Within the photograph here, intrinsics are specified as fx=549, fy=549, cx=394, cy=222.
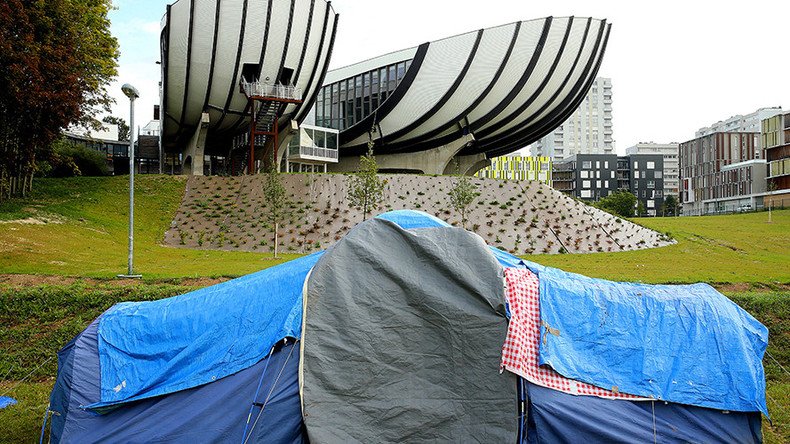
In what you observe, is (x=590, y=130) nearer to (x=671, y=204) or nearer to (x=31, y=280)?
(x=671, y=204)

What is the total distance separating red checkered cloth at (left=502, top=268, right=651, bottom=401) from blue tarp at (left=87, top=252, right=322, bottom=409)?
2067mm

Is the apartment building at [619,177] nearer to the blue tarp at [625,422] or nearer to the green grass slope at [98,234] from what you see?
the green grass slope at [98,234]

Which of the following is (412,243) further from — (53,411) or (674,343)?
(53,411)

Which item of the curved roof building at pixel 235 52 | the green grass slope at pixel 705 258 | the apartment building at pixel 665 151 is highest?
the apartment building at pixel 665 151

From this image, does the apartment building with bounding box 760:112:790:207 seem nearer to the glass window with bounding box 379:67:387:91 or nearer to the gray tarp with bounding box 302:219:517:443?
the glass window with bounding box 379:67:387:91

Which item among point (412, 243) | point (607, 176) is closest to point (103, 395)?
point (412, 243)

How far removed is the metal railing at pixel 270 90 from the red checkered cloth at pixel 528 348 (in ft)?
117

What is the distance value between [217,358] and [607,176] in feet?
359

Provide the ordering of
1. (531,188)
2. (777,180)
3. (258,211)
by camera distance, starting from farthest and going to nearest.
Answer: (777,180) < (531,188) < (258,211)

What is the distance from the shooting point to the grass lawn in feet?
28.4

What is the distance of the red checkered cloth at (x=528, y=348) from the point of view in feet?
17.2

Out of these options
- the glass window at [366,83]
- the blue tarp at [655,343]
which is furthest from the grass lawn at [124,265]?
the glass window at [366,83]

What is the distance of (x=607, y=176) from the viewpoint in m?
106

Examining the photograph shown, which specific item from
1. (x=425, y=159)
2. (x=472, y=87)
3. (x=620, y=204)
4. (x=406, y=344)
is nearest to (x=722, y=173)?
(x=620, y=204)
